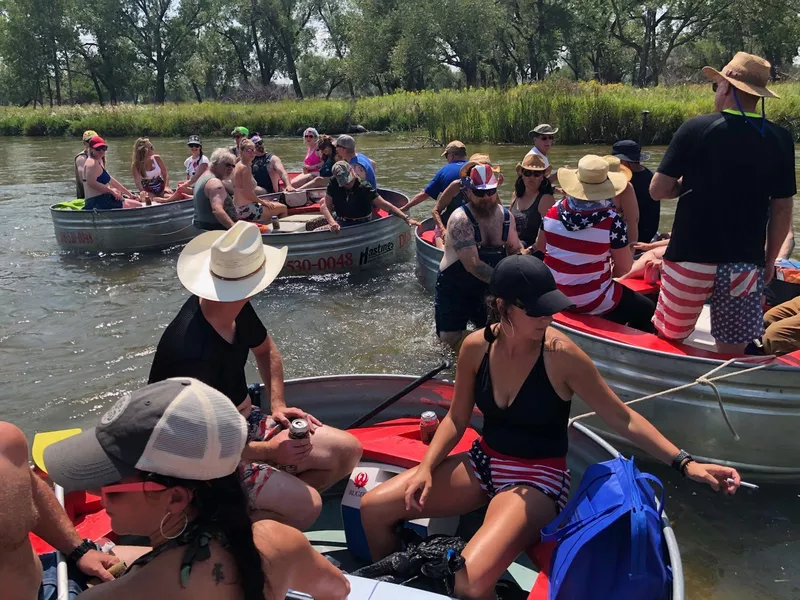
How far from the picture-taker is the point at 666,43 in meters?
46.3

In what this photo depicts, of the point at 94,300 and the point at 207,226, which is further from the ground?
the point at 207,226

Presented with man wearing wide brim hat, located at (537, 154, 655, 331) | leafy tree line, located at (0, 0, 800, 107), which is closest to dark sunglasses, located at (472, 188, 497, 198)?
man wearing wide brim hat, located at (537, 154, 655, 331)

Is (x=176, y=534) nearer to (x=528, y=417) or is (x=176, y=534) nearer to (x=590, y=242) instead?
(x=528, y=417)

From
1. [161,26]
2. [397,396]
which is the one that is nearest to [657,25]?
[161,26]

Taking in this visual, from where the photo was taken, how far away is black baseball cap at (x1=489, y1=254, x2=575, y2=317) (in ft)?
8.64

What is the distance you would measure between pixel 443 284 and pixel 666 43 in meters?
47.7

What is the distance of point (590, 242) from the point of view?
176 inches

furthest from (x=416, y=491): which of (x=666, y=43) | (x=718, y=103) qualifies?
(x=666, y=43)

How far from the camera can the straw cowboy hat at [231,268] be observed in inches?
121

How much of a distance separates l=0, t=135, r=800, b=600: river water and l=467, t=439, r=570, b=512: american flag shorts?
4.38ft

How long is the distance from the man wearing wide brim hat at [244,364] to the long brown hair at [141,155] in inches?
311

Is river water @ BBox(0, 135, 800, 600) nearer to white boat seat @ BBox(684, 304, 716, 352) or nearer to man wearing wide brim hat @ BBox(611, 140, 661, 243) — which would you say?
white boat seat @ BBox(684, 304, 716, 352)

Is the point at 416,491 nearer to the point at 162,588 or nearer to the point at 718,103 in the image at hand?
the point at 162,588

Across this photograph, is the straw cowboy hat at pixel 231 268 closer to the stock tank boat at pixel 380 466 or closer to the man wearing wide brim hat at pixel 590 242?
the stock tank boat at pixel 380 466
